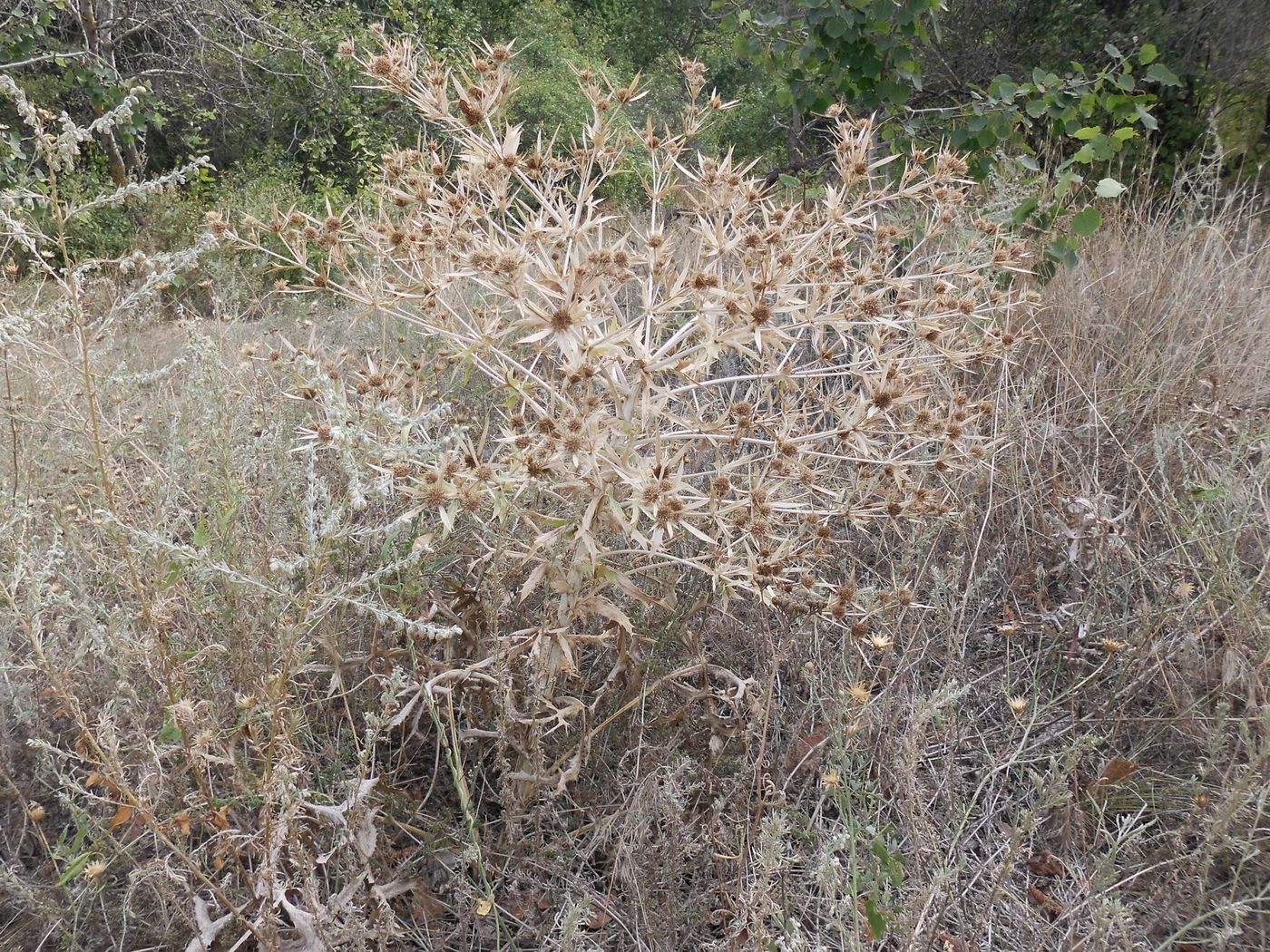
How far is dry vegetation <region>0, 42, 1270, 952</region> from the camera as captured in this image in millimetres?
1300

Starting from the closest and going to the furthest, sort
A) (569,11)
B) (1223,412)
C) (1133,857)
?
(1133,857) < (1223,412) < (569,11)

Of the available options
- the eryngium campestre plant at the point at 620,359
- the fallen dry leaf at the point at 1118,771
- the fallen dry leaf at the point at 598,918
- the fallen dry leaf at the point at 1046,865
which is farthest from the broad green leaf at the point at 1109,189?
the fallen dry leaf at the point at 598,918

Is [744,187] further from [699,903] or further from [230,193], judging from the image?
A: [230,193]

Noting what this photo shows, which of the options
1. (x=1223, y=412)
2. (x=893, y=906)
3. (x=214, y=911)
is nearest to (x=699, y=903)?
(x=893, y=906)

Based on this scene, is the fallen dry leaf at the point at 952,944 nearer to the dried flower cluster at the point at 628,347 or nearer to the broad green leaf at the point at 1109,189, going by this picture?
the dried flower cluster at the point at 628,347

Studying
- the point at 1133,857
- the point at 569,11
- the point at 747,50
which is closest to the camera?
the point at 1133,857

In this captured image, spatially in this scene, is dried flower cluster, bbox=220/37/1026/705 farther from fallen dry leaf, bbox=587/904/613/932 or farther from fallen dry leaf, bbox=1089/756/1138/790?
fallen dry leaf, bbox=1089/756/1138/790

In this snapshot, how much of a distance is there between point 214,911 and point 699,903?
2.66 ft

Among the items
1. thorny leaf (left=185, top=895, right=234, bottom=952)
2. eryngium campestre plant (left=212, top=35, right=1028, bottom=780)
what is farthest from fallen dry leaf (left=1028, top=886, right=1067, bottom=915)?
thorny leaf (left=185, top=895, right=234, bottom=952)

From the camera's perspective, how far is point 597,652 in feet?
6.52

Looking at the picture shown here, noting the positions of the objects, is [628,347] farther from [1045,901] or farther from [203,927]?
[1045,901]

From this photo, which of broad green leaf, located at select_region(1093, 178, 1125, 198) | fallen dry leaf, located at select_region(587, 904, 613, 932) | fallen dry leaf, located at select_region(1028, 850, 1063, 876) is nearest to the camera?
fallen dry leaf, located at select_region(587, 904, 613, 932)

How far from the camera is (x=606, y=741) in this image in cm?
170

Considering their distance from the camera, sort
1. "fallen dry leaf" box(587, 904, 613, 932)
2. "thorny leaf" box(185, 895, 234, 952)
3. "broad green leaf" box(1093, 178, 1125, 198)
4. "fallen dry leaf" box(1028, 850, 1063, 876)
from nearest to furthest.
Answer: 1. "thorny leaf" box(185, 895, 234, 952)
2. "fallen dry leaf" box(587, 904, 613, 932)
3. "fallen dry leaf" box(1028, 850, 1063, 876)
4. "broad green leaf" box(1093, 178, 1125, 198)
